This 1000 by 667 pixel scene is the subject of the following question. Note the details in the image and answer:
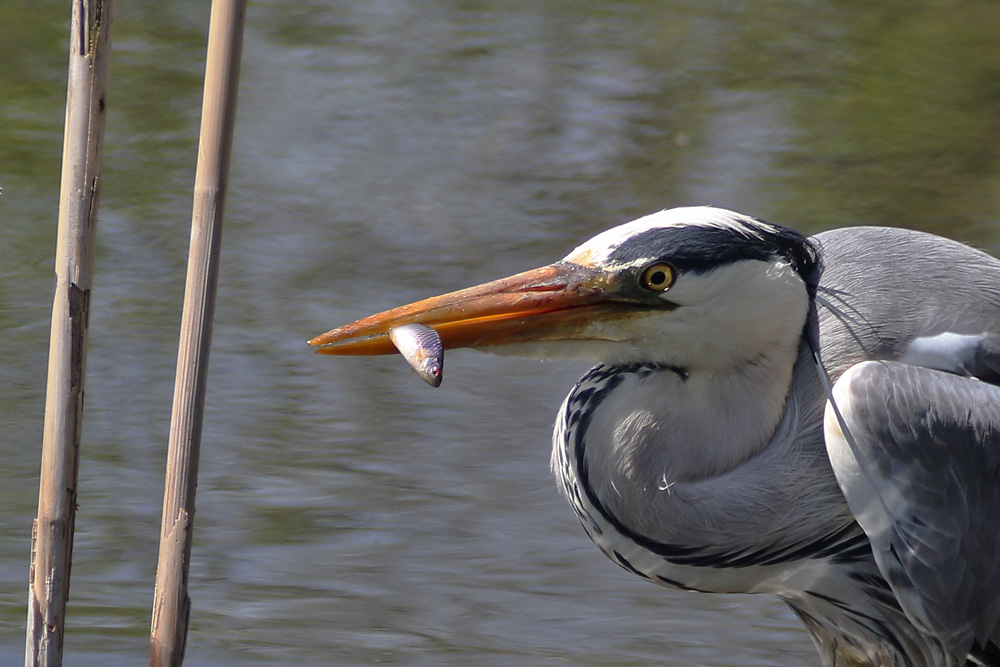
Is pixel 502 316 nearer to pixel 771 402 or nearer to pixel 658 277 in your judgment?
pixel 658 277

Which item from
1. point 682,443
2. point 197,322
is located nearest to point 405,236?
point 682,443

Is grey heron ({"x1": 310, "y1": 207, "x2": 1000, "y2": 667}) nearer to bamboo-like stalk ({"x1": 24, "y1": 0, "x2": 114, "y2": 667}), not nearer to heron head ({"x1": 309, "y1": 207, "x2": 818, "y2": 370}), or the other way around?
heron head ({"x1": 309, "y1": 207, "x2": 818, "y2": 370})

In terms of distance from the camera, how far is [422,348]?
8.22 ft

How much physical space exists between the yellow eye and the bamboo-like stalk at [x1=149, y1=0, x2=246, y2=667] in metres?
0.71

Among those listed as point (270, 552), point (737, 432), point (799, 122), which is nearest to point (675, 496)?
point (737, 432)

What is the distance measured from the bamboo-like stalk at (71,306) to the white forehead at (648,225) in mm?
811

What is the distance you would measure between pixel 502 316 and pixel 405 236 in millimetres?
2962

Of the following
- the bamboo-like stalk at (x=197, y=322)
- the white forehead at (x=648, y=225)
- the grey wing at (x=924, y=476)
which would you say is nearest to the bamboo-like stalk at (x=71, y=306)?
the bamboo-like stalk at (x=197, y=322)

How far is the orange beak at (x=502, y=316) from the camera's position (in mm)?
2623

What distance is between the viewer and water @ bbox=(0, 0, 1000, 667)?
12.4 feet

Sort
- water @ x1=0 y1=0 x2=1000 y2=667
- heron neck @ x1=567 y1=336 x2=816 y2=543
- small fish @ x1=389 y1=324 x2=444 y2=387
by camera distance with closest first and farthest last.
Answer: small fish @ x1=389 y1=324 x2=444 y2=387 < heron neck @ x1=567 y1=336 x2=816 y2=543 < water @ x1=0 y1=0 x2=1000 y2=667

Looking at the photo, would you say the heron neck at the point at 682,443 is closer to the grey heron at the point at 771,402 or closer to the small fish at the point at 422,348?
the grey heron at the point at 771,402

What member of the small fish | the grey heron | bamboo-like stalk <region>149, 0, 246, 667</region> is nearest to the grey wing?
the grey heron

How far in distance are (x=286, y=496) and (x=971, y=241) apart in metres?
2.69
